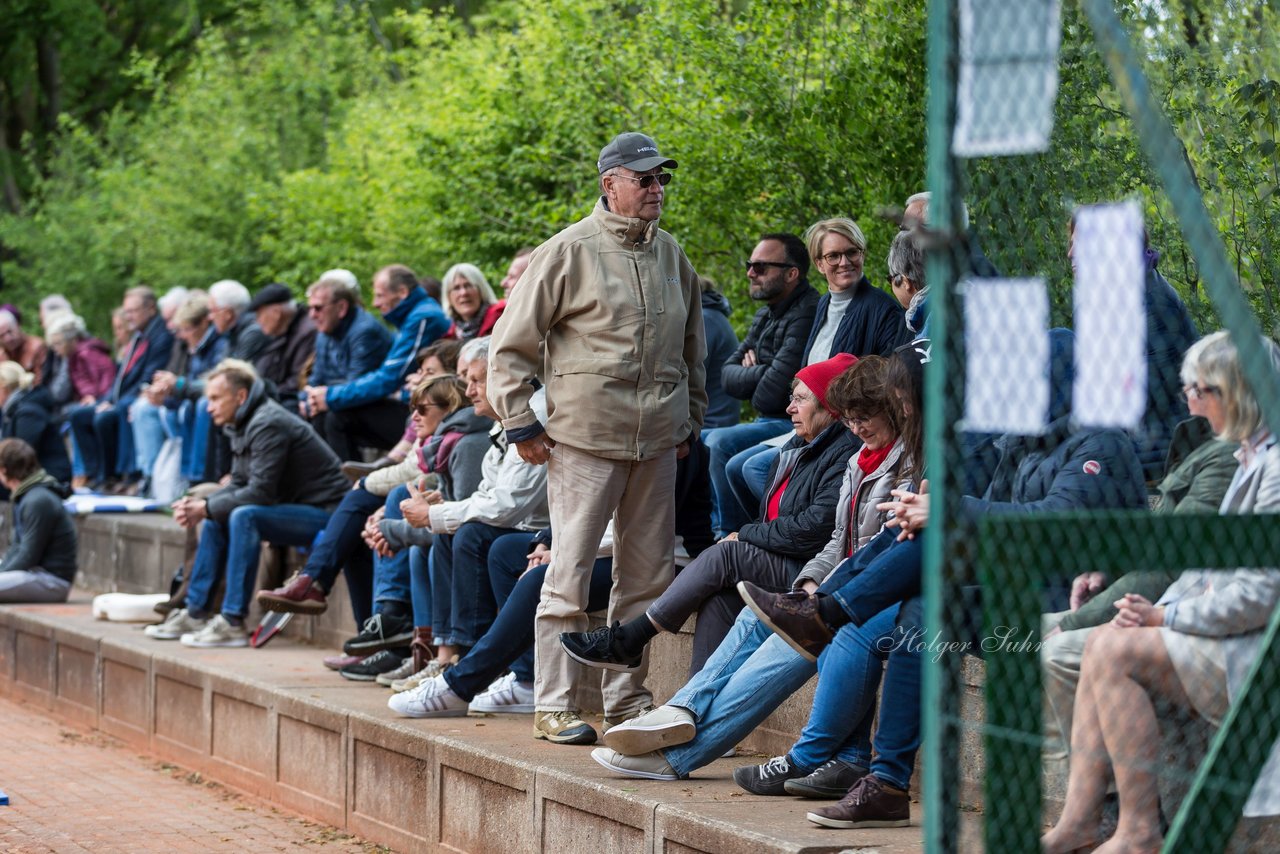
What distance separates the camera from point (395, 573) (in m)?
8.34

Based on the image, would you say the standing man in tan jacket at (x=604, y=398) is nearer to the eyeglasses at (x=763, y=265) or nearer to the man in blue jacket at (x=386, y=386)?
the eyeglasses at (x=763, y=265)

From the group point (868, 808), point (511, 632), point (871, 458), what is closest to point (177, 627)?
point (511, 632)

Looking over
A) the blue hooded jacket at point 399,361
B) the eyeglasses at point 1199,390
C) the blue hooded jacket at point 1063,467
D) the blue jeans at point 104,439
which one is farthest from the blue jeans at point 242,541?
the eyeglasses at point 1199,390

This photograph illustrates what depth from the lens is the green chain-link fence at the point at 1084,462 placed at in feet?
11.0

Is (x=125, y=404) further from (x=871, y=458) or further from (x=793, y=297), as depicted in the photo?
(x=871, y=458)

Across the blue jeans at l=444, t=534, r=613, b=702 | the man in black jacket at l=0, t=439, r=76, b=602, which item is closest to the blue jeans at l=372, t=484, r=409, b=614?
the blue jeans at l=444, t=534, r=613, b=702

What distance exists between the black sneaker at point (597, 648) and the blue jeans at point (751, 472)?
3.93 ft

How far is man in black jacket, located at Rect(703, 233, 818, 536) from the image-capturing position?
24.3ft

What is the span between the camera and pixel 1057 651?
12.5ft

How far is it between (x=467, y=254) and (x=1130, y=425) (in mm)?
10310

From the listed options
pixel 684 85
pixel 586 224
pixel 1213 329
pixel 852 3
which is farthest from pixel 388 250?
pixel 1213 329

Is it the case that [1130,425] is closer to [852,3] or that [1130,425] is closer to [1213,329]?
[1213,329]

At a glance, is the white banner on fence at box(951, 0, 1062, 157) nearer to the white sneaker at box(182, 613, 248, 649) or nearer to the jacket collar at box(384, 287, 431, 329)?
Answer: the white sneaker at box(182, 613, 248, 649)

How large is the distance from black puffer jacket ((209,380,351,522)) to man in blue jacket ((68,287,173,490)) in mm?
4389
